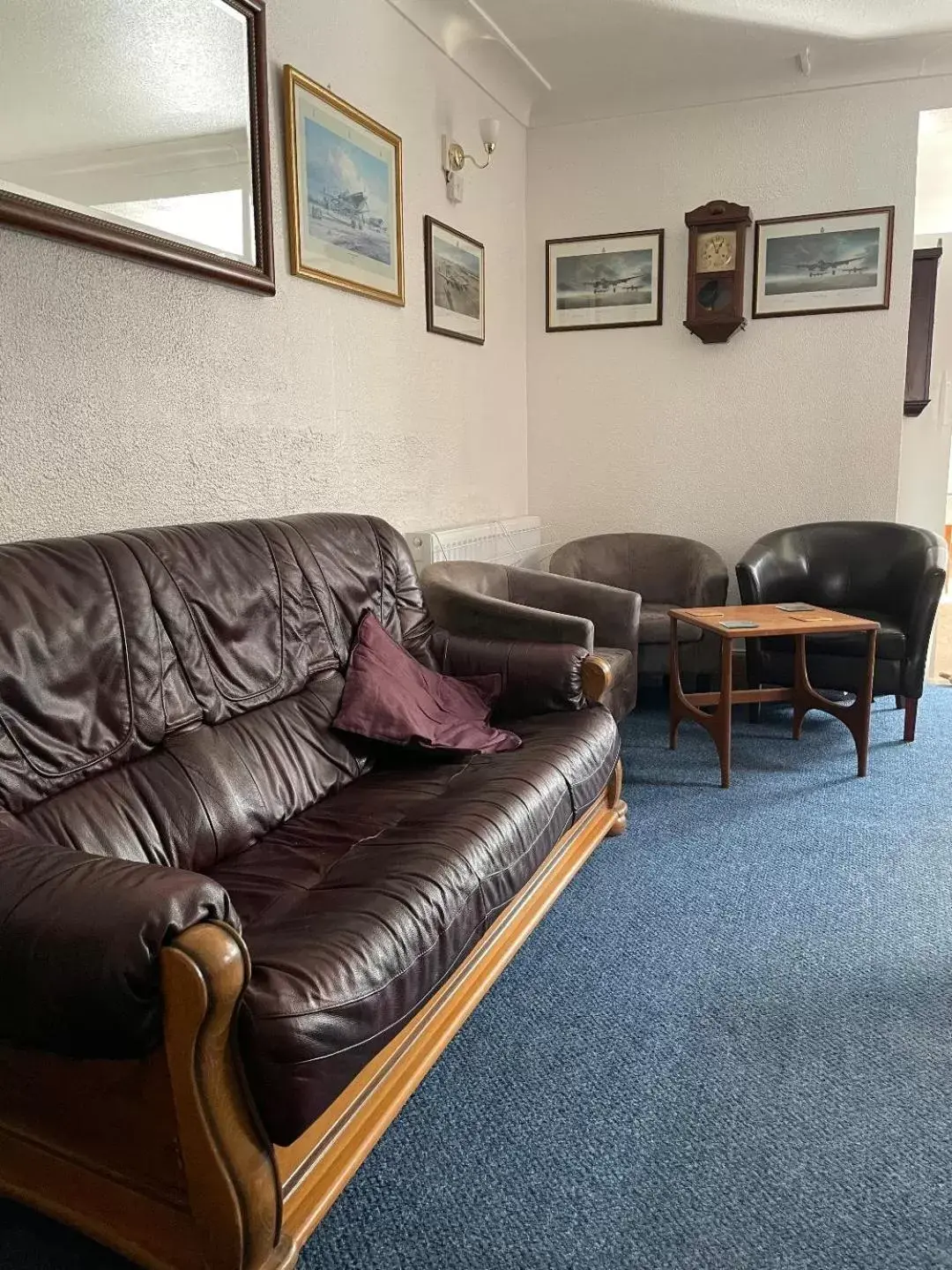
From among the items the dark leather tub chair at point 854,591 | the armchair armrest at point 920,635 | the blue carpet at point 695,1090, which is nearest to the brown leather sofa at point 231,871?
the blue carpet at point 695,1090

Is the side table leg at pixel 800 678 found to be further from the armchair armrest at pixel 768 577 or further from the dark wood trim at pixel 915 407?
the dark wood trim at pixel 915 407

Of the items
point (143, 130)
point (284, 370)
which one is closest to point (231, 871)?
point (284, 370)

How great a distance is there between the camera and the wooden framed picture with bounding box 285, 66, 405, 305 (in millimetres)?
2559

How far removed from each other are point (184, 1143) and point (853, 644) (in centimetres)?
296

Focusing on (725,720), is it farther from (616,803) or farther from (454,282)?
(454,282)

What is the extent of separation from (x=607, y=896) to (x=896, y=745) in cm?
175

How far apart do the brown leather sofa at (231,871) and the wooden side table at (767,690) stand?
0.76 meters

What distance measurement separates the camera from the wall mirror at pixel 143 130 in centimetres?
175

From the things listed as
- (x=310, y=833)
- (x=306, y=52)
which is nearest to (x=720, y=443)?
(x=306, y=52)

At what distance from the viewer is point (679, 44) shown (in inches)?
140

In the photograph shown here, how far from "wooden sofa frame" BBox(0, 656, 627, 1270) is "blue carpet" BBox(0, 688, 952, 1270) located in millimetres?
115

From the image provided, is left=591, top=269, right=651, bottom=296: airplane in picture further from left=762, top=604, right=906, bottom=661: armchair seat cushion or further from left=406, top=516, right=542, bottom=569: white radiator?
left=762, top=604, right=906, bottom=661: armchair seat cushion

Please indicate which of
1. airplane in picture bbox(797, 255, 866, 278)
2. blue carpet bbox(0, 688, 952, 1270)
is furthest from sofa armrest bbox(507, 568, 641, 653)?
airplane in picture bbox(797, 255, 866, 278)

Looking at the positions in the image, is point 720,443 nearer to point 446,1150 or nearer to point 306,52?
point 306,52
